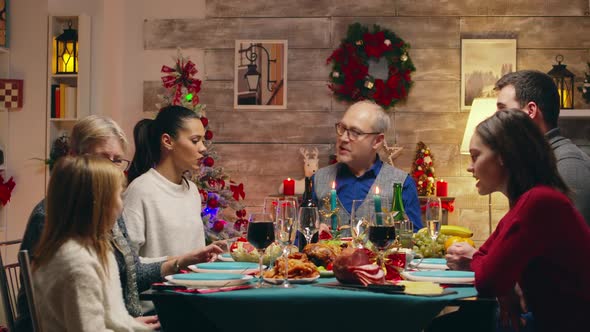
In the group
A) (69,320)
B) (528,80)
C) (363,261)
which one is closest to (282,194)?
(528,80)

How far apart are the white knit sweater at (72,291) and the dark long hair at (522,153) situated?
1207 mm

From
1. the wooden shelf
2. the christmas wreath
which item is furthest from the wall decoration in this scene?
the wooden shelf

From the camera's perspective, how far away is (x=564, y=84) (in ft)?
19.0

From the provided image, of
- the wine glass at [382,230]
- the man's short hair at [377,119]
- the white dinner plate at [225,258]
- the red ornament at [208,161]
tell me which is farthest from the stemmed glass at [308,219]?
the red ornament at [208,161]

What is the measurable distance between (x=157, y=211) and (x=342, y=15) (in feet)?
10.9

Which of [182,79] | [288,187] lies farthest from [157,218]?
[182,79]

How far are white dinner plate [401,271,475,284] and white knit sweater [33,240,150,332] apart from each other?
0.93 m

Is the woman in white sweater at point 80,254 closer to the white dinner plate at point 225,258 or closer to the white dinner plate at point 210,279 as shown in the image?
the white dinner plate at point 210,279

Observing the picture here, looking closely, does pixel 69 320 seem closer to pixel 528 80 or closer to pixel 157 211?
pixel 157 211

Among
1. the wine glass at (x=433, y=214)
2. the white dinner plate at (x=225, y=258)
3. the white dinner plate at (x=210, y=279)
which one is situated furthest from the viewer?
the white dinner plate at (x=225, y=258)

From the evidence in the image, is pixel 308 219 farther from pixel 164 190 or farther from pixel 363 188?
pixel 363 188

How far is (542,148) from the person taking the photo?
7.38 ft

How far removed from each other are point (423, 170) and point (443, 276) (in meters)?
3.53

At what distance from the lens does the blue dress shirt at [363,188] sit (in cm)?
415
